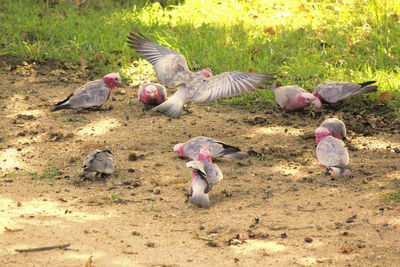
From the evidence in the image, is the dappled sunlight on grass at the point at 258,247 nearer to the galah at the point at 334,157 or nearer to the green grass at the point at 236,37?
the galah at the point at 334,157

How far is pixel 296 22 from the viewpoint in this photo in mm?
8375

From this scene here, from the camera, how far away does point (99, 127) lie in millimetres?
5750

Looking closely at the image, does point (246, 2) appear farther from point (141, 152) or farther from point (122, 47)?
point (141, 152)

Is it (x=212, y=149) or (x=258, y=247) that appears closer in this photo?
(x=258, y=247)

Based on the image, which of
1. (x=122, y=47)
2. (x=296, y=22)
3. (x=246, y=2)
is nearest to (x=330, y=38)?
(x=296, y=22)

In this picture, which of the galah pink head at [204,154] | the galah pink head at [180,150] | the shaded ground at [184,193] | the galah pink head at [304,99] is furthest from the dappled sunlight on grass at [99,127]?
the galah pink head at [304,99]

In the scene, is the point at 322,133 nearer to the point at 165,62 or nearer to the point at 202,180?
the point at 202,180

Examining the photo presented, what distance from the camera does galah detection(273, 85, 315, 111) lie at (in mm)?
5848

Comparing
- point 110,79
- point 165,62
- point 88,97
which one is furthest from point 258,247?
point 110,79

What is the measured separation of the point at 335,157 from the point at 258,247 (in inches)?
55.7

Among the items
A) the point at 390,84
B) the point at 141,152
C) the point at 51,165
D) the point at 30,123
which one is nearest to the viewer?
the point at 51,165

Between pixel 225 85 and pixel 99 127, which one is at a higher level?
pixel 225 85

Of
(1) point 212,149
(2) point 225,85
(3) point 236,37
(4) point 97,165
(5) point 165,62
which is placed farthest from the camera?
(3) point 236,37

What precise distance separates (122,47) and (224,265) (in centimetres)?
502
